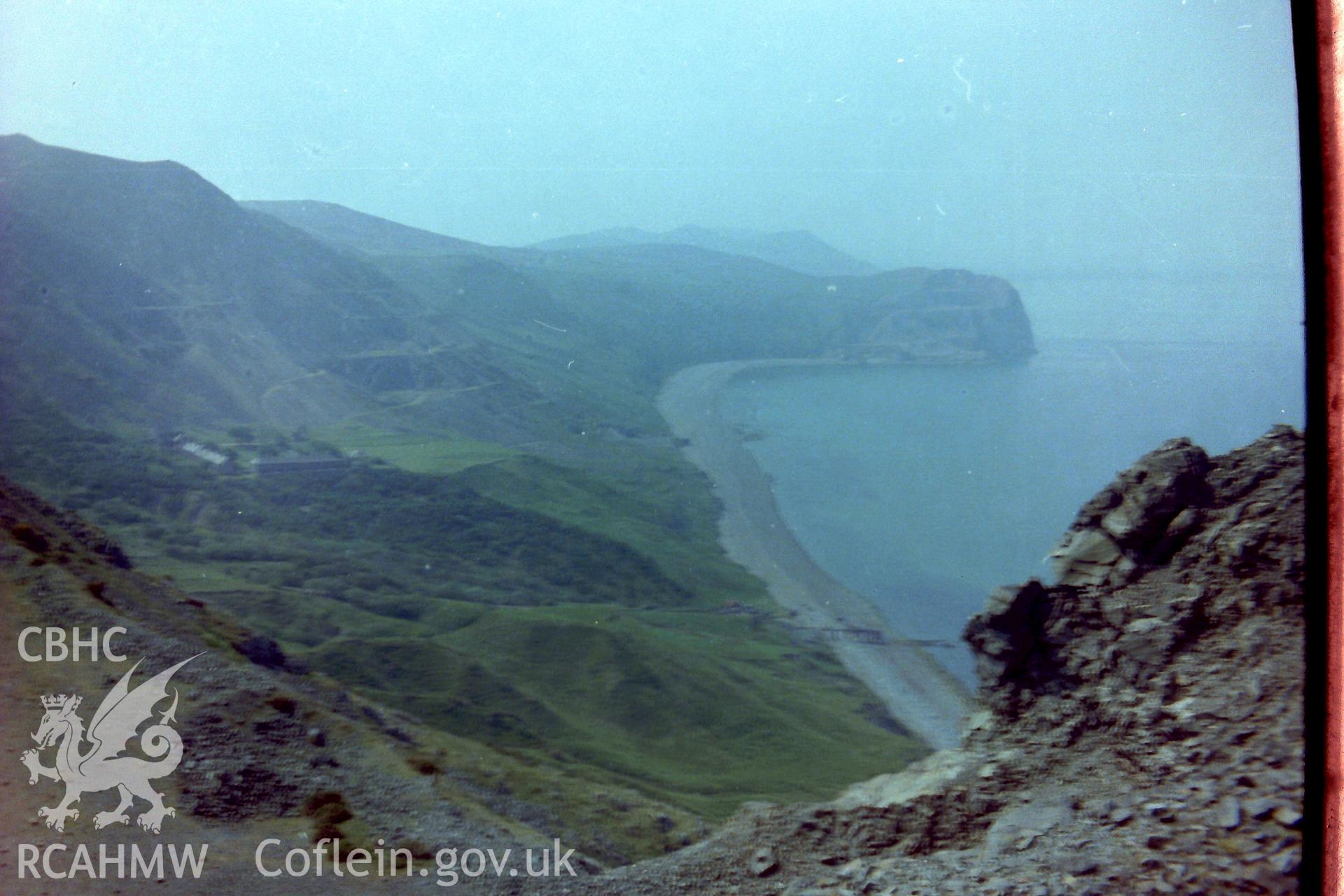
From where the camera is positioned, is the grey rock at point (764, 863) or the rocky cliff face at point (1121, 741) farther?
the grey rock at point (764, 863)

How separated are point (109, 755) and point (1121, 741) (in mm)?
5803

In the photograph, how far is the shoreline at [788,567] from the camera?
8.27 metres

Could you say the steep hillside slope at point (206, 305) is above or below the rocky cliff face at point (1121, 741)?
above

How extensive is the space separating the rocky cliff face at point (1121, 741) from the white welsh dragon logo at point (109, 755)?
264 cm

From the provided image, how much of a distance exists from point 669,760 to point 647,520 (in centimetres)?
581

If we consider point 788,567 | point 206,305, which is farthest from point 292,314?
point 788,567

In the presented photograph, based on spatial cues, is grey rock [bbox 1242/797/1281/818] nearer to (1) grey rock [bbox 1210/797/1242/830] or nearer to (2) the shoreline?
(1) grey rock [bbox 1210/797/1242/830]

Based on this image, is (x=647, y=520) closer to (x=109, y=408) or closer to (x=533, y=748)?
(x=533, y=748)

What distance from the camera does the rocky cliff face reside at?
4.24 m

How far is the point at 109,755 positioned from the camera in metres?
5.18

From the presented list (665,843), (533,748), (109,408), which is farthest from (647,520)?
(665,843)

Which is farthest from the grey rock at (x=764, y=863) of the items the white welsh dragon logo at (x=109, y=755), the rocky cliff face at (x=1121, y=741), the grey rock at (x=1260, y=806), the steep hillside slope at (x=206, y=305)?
the steep hillside slope at (x=206, y=305)

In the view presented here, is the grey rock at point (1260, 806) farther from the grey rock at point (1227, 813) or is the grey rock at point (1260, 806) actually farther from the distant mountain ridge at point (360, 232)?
the distant mountain ridge at point (360, 232)

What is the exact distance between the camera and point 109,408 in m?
10.9
